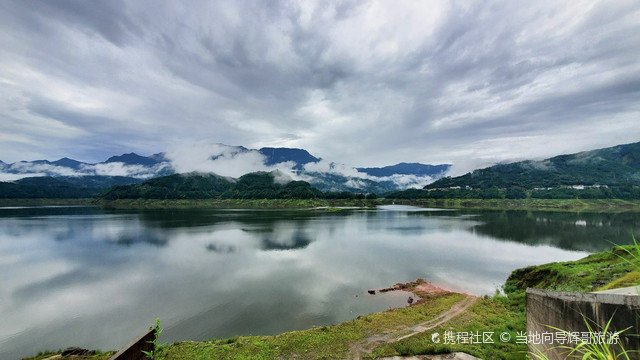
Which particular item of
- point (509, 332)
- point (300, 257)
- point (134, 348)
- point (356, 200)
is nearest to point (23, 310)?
point (134, 348)

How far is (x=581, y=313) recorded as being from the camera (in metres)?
5.95

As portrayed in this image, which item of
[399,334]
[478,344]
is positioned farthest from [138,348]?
[478,344]

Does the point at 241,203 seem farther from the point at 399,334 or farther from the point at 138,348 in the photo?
the point at 138,348

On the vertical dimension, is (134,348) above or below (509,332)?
above

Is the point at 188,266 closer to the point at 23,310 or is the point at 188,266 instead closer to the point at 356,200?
the point at 23,310

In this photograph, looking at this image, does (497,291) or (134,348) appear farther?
(497,291)

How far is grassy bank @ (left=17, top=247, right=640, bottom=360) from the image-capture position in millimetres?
11391

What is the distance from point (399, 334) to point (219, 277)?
20.0 metres

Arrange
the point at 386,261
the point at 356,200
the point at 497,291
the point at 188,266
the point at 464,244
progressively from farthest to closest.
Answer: the point at 356,200, the point at 464,244, the point at 386,261, the point at 188,266, the point at 497,291

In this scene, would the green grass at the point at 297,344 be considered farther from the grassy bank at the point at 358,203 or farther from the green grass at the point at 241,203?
the green grass at the point at 241,203

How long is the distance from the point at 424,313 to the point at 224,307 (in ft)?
47.0

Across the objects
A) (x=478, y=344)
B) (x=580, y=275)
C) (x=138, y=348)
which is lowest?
(x=478, y=344)

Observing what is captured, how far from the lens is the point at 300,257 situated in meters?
35.4

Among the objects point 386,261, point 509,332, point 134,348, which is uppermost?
point 134,348
